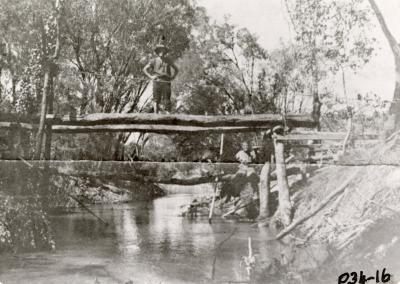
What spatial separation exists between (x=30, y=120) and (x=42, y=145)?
17.6 inches

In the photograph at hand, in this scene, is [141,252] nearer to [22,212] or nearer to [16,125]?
[22,212]

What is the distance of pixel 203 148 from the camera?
688cm

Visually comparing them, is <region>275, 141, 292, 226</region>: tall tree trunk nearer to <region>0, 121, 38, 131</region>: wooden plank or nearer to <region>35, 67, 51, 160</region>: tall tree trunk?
<region>35, 67, 51, 160</region>: tall tree trunk

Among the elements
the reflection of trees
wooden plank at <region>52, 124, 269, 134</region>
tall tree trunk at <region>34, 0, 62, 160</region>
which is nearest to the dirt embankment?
wooden plank at <region>52, 124, 269, 134</region>

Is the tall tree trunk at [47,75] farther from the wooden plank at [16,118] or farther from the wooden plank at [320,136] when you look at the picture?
the wooden plank at [320,136]

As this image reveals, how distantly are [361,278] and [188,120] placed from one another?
3094 millimetres

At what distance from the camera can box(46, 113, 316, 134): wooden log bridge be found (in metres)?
6.47

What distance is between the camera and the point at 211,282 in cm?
514

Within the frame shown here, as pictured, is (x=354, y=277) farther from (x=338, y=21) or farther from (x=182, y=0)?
(x=182, y=0)

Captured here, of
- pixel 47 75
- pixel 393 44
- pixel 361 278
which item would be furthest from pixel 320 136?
pixel 47 75

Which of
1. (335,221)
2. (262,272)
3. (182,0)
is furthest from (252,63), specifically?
(262,272)

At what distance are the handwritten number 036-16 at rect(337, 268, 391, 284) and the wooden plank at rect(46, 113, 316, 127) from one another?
224cm

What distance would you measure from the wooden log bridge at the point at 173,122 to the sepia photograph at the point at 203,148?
0.07 ft

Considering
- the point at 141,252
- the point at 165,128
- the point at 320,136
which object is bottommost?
the point at 141,252
